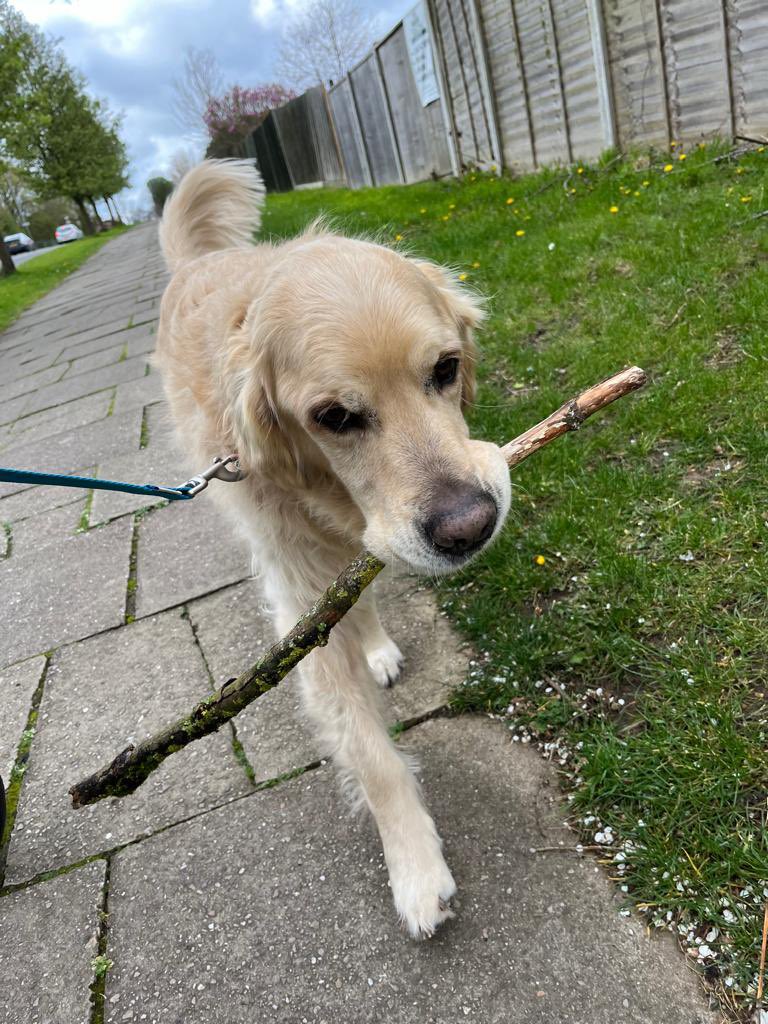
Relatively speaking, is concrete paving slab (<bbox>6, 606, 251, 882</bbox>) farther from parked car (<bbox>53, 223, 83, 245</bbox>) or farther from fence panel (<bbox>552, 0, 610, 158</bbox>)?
parked car (<bbox>53, 223, 83, 245</bbox>)

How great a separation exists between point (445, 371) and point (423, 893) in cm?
138

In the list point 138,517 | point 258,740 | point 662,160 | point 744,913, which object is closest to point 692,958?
point 744,913

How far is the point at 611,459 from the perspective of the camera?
3.30 meters

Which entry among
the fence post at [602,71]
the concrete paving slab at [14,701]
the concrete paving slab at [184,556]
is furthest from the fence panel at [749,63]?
the concrete paving slab at [14,701]

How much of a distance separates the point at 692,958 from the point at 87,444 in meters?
5.22

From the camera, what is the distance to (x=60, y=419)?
6426 millimetres

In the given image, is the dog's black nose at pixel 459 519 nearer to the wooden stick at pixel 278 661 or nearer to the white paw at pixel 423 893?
the wooden stick at pixel 278 661

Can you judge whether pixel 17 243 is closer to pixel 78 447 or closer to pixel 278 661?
pixel 78 447

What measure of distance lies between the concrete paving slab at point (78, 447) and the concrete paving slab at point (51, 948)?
3507 millimetres

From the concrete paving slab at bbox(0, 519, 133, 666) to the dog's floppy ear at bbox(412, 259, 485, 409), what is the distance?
204 centimetres

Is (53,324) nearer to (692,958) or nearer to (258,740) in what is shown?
(258,740)

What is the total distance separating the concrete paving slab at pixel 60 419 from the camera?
6.16 metres

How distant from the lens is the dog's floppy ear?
7.80 ft

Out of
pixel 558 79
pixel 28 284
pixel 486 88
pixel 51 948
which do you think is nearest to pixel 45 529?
pixel 51 948
